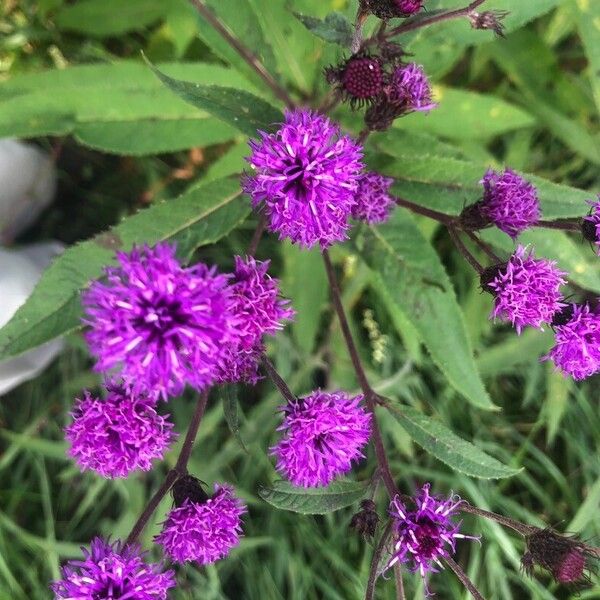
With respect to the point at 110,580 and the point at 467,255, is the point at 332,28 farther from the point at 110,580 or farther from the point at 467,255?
the point at 110,580

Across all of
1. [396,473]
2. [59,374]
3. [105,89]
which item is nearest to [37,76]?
[105,89]

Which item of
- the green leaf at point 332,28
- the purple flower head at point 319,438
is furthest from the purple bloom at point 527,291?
the green leaf at point 332,28

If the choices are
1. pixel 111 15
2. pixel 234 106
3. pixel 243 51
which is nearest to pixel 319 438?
pixel 234 106

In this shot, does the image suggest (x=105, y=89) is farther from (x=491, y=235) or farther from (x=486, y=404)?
(x=486, y=404)

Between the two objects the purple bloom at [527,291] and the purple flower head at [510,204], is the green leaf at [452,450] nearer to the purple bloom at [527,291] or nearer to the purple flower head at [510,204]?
the purple bloom at [527,291]

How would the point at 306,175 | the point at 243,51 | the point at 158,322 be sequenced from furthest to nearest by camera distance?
the point at 243,51, the point at 306,175, the point at 158,322

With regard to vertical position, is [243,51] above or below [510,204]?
above
